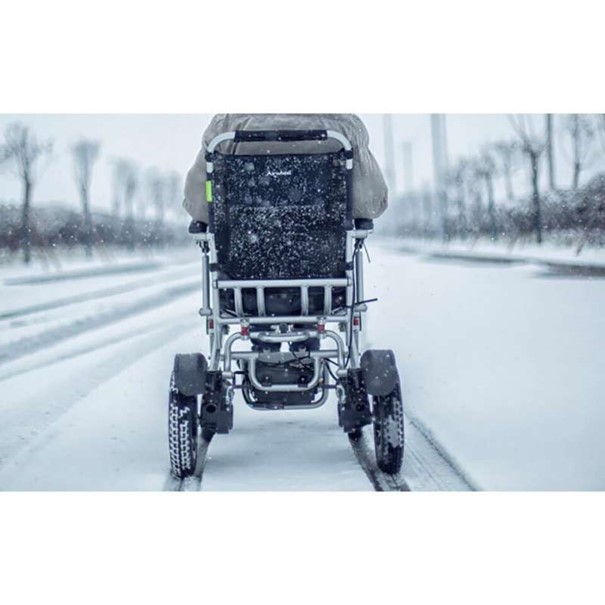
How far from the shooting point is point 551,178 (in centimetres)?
877

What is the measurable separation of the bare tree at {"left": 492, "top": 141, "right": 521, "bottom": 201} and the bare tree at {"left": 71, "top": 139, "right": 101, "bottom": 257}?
3.61 metres

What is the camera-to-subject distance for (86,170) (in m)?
8.73

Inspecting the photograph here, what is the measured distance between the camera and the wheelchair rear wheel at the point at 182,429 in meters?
5.30

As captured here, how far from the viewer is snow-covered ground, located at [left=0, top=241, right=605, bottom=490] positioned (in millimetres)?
5719

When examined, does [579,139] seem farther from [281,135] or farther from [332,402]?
[281,135]

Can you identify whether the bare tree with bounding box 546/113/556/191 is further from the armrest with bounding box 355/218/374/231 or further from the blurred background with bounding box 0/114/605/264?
the armrest with bounding box 355/218/374/231

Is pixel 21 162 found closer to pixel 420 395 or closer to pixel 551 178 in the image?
pixel 420 395

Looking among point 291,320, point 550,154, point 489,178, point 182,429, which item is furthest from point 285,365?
point 489,178

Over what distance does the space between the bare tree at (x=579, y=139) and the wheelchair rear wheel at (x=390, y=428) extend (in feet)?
10.6

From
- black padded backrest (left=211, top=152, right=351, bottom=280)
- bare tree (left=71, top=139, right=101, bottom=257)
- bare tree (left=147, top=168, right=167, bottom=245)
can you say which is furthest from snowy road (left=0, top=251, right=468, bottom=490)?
black padded backrest (left=211, top=152, right=351, bottom=280)

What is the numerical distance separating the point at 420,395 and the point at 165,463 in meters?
2.67

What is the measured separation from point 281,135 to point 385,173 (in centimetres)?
195
